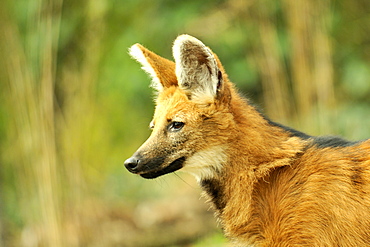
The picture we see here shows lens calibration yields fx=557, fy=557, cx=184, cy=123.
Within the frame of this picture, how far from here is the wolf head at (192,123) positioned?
125 inches

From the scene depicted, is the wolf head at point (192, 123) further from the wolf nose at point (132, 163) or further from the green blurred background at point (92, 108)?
the green blurred background at point (92, 108)

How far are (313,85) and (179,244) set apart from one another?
8.16 ft

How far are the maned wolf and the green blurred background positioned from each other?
7.79ft

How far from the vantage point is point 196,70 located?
129 inches

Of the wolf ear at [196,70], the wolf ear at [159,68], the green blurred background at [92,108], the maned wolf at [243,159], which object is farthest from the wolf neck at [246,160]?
the green blurred background at [92,108]

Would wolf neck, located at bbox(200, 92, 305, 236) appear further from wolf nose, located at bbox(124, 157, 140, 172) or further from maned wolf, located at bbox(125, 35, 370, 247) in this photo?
wolf nose, located at bbox(124, 157, 140, 172)

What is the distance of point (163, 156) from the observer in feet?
10.4

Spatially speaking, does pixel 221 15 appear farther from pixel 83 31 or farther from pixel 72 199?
pixel 72 199

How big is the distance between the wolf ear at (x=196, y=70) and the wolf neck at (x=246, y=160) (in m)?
0.21

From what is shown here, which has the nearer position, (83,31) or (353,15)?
(83,31)

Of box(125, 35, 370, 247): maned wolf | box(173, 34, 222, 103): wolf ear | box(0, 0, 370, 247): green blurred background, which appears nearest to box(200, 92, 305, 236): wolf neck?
box(125, 35, 370, 247): maned wolf

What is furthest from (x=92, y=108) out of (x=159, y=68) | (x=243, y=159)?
(x=243, y=159)

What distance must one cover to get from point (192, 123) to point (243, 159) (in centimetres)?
36

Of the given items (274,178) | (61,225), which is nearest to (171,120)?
(274,178)
